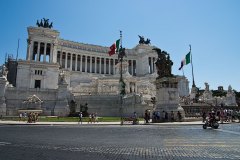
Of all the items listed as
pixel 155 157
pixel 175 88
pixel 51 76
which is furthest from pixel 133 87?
pixel 155 157

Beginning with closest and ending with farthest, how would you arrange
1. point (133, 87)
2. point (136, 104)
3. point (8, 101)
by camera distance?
point (136, 104) < point (8, 101) < point (133, 87)

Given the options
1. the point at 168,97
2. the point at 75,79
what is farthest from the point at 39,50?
the point at 168,97

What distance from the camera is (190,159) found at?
6.26 metres

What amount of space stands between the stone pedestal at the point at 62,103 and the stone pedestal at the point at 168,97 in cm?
2000

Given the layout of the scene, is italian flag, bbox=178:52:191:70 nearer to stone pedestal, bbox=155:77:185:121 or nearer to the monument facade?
the monument facade

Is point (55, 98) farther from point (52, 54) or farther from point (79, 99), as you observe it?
point (52, 54)

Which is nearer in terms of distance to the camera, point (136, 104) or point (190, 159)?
→ point (190, 159)

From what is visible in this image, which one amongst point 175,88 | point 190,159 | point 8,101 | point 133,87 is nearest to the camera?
point 190,159

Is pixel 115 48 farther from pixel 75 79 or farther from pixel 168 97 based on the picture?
pixel 75 79

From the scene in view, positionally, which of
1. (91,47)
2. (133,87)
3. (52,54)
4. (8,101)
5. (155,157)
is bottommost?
(155,157)

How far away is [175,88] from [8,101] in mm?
30306

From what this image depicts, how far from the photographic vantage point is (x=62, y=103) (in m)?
41.2

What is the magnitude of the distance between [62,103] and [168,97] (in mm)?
22550

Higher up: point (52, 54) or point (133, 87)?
point (52, 54)
